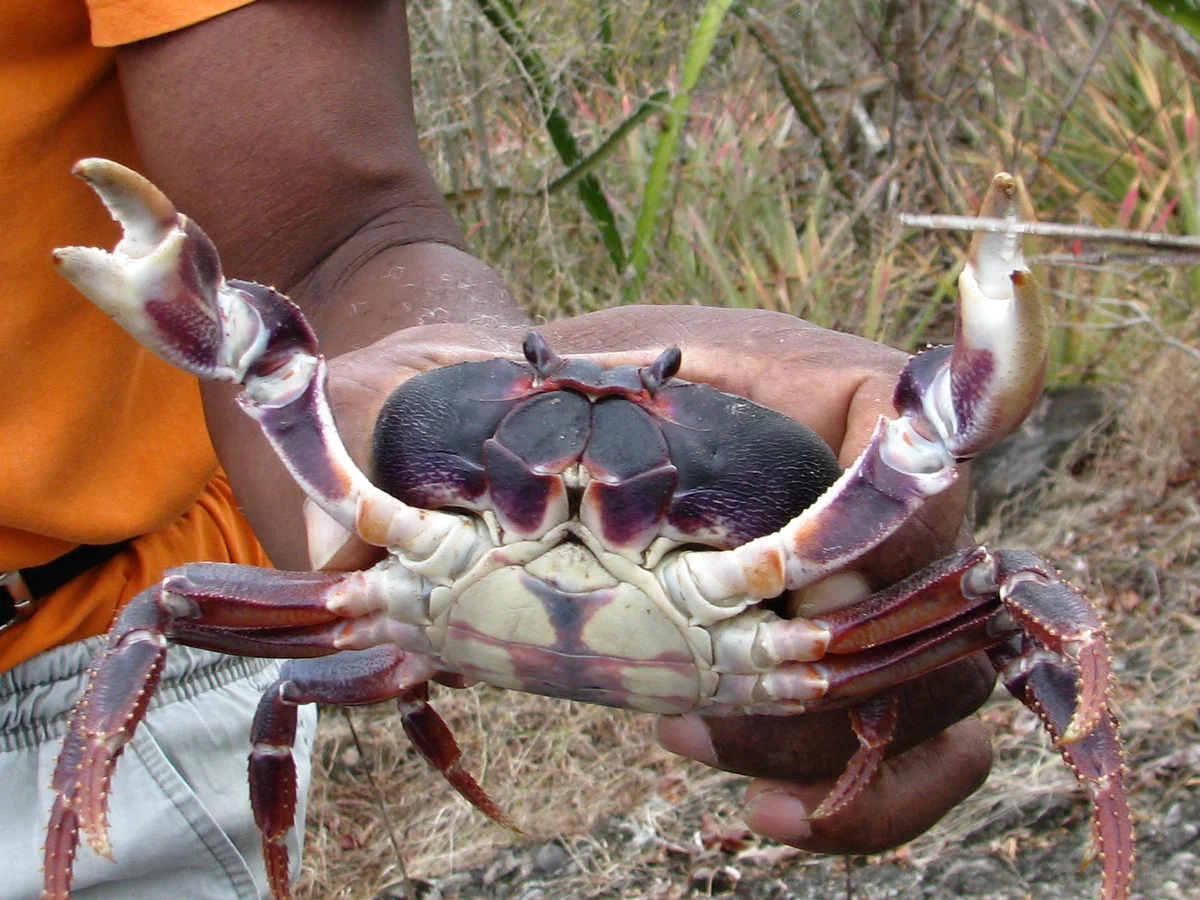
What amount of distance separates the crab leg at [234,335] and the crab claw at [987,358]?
0.46 metres

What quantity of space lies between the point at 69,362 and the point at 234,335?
67 centimetres

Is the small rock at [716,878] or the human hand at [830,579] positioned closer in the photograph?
the human hand at [830,579]

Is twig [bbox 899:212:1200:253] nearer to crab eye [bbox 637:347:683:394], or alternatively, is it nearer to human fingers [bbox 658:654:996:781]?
crab eye [bbox 637:347:683:394]

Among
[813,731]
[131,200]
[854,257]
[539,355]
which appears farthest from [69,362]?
[854,257]

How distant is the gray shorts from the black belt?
0.09 metres

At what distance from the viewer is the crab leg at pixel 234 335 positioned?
4.04ft

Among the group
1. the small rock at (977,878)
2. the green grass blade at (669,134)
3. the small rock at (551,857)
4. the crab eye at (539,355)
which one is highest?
the crab eye at (539,355)

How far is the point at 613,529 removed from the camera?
1.27 metres

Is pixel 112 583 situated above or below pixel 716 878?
above

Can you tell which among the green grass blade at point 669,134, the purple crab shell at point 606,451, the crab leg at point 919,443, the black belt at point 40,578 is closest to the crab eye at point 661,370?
the purple crab shell at point 606,451

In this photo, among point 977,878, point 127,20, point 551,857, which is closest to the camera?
point 127,20

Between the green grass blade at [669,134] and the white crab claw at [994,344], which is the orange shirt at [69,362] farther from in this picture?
the green grass blade at [669,134]

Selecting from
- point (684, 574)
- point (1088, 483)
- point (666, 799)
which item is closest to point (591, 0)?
point (1088, 483)

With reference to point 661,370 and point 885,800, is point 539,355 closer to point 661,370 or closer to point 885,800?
point 661,370
